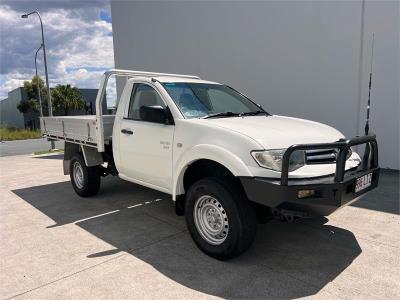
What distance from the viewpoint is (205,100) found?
15.5 ft

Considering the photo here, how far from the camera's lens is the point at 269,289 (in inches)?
126

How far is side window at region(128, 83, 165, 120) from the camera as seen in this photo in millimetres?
4965

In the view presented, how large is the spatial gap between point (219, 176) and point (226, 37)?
8104 millimetres

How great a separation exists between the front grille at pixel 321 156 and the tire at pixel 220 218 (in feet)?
2.46

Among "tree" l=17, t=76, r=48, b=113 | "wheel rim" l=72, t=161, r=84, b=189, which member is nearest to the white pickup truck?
"wheel rim" l=72, t=161, r=84, b=189

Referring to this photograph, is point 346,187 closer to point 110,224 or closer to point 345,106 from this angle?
point 110,224

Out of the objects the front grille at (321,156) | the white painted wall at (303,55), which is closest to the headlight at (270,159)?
the front grille at (321,156)

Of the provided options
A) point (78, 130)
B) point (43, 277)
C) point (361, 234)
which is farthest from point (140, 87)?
→ point (361, 234)

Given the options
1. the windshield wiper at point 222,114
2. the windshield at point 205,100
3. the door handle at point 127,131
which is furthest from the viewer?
the door handle at point 127,131

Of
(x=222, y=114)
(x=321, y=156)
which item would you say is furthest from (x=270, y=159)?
(x=222, y=114)

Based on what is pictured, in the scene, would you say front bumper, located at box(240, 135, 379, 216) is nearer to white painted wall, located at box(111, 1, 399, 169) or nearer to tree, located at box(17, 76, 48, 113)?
white painted wall, located at box(111, 1, 399, 169)

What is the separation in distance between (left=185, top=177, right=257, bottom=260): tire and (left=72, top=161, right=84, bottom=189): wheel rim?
317cm

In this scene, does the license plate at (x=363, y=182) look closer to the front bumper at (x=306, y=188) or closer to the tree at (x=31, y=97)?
the front bumper at (x=306, y=188)

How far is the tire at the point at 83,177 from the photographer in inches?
245
